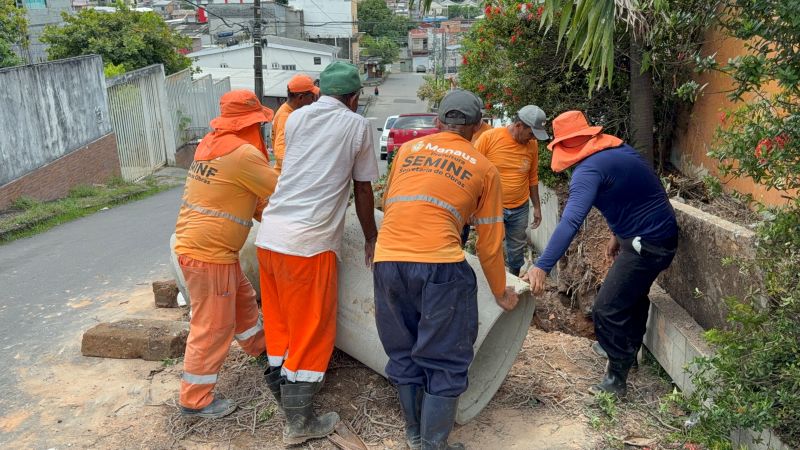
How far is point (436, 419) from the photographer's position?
316 cm

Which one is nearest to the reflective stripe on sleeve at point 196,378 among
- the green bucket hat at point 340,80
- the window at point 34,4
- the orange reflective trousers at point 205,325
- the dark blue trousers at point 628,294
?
the orange reflective trousers at point 205,325

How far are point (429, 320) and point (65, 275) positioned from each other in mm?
5175

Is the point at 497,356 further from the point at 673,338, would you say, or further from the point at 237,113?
the point at 237,113

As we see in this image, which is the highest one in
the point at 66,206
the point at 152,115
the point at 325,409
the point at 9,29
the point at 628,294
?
the point at 9,29

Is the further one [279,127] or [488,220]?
[279,127]

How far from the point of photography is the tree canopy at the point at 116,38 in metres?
18.6

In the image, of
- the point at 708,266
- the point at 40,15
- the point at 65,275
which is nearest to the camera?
the point at 708,266

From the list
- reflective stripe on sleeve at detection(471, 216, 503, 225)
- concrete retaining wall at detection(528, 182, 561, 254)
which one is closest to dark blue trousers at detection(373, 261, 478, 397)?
reflective stripe on sleeve at detection(471, 216, 503, 225)

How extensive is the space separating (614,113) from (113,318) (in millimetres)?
5063

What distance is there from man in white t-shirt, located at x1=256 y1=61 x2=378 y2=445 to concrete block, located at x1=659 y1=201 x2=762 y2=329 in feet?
5.95

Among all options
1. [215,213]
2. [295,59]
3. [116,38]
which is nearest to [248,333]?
[215,213]

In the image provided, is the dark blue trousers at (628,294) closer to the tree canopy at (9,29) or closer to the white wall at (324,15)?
the tree canopy at (9,29)

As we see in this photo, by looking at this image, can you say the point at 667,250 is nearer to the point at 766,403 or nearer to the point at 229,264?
the point at 766,403

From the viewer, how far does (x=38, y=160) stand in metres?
12.0
